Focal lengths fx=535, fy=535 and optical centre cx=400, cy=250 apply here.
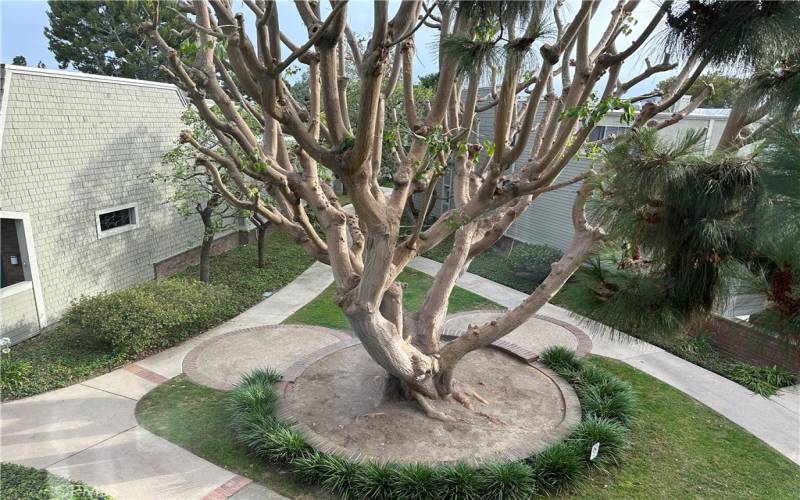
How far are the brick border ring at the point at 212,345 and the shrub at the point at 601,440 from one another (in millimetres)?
3879

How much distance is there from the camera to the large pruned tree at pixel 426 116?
3373 millimetres

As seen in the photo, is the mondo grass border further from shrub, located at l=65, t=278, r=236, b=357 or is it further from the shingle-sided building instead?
the shingle-sided building

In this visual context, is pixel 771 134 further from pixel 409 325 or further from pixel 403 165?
pixel 409 325

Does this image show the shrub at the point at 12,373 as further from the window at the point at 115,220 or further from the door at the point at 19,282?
the window at the point at 115,220

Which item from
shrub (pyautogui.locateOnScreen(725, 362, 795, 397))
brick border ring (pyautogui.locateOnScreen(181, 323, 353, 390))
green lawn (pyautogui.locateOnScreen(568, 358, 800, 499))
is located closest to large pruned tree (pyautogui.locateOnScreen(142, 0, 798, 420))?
green lawn (pyautogui.locateOnScreen(568, 358, 800, 499))

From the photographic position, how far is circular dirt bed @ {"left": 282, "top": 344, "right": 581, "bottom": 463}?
557 centimetres

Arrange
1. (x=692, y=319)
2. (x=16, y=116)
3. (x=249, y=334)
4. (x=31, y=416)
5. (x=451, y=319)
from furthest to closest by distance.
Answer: (x=451, y=319), (x=249, y=334), (x=16, y=116), (x=31, y=416), (x=692, y=319)

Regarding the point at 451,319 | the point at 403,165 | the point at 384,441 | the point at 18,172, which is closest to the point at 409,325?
the point at 384,441

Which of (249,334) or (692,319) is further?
(249,334)

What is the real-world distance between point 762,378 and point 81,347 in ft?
32.3

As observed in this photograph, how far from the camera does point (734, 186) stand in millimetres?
2830

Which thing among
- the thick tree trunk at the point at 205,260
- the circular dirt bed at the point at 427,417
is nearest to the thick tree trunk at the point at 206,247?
the thick tree trunk at the point at 205,260

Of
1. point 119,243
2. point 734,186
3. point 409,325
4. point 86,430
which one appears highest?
point 734,186

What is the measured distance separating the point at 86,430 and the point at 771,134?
686cm
